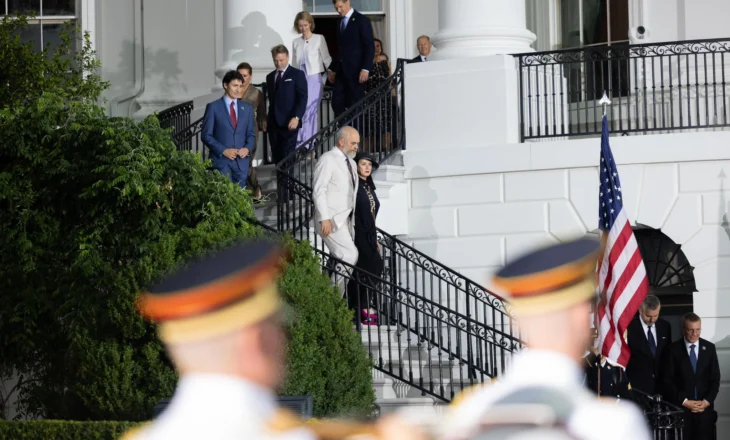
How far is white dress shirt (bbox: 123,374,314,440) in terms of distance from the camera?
12.5 feet

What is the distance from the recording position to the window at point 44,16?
22.5 metres

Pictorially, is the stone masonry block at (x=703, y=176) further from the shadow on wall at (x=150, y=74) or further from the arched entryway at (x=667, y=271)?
the shadow on wall at (x=150, y=74)

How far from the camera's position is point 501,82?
16297mm

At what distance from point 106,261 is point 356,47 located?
15.1 ft

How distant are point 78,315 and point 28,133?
275cm

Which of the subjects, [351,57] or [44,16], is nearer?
[351,57]

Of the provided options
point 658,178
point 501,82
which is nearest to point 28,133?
point 501,82

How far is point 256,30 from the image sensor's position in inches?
748

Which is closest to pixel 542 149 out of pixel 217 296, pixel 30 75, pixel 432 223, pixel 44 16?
pixel 432 223

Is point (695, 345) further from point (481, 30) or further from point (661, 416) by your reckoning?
point (481, 30)

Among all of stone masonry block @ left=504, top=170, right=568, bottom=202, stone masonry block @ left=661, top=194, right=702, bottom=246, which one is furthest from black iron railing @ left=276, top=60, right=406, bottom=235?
stone masonry block @ left=661, top=194, right=702, bottom=246

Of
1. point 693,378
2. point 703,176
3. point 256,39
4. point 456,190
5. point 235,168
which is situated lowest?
point 693,378

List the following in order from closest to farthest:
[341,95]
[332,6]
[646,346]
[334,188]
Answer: [646,346], [334,188], [341,95], [332,6]

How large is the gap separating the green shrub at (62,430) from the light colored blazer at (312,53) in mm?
7005
